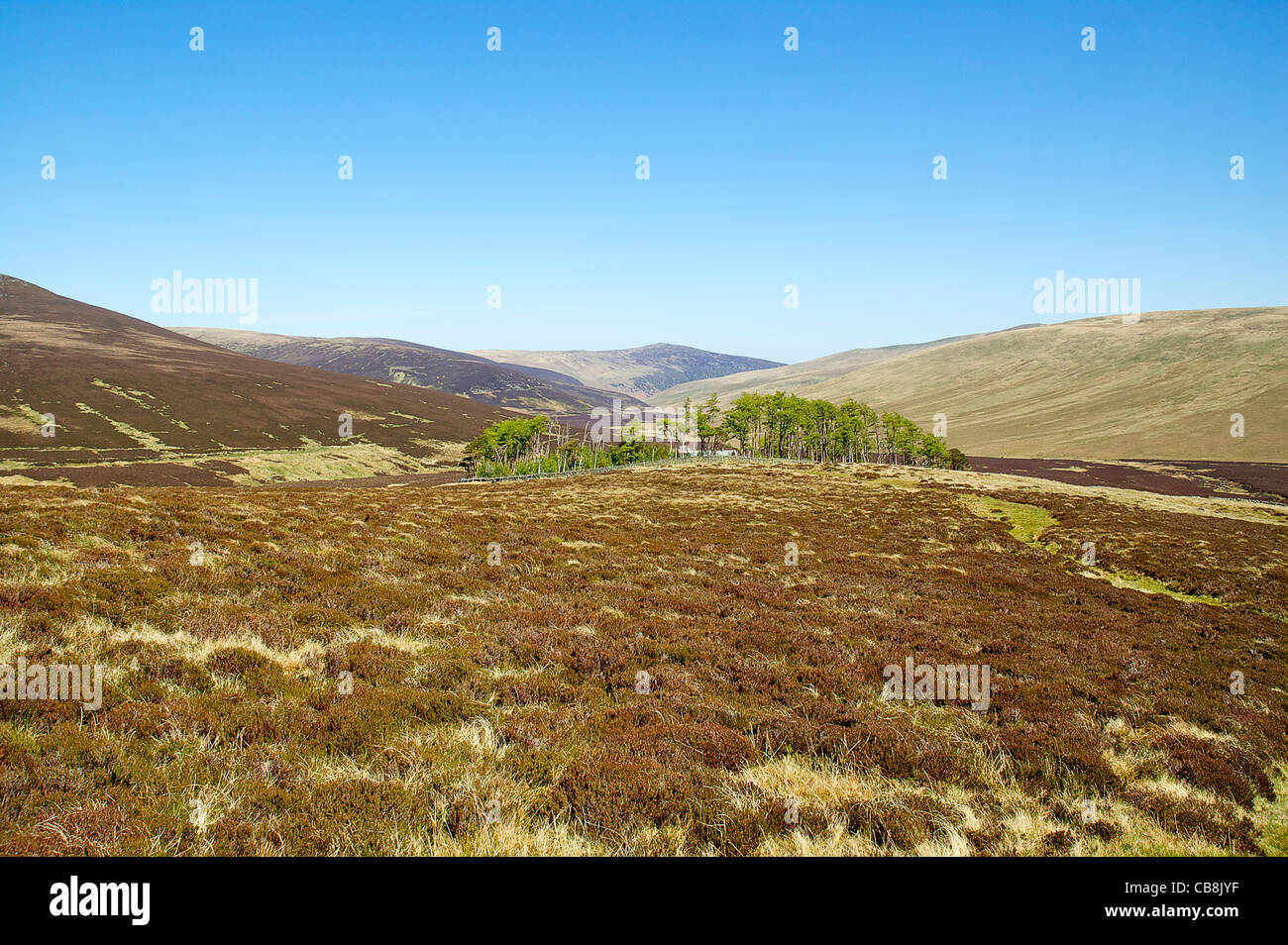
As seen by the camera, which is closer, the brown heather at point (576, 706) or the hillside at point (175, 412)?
the brown heather at point (576, 706)

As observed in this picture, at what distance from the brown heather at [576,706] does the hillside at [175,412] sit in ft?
375

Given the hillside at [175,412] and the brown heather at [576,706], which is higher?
the hillside at [175,412]

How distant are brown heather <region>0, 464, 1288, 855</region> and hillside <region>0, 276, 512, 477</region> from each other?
114420 millimetres

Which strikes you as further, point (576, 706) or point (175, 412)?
point (175, 412)

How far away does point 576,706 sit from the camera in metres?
8.45

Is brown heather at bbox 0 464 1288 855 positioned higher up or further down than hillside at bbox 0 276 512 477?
further down

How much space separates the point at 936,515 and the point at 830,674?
34554mm

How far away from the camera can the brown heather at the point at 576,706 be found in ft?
18.3

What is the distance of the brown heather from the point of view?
5.58 m

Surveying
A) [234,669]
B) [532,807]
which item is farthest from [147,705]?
[532,807]

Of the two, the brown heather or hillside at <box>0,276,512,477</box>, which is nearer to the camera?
the brown heather

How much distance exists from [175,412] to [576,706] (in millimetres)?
171475

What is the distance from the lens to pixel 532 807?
5.86 m
